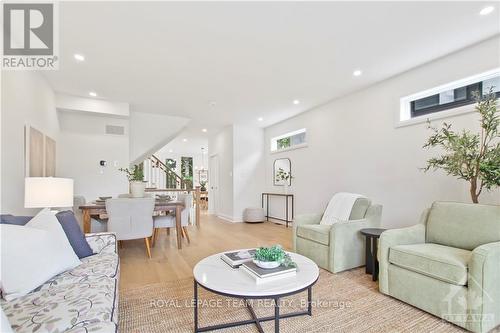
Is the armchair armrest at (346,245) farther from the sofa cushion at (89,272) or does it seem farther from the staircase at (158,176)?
the staircase at (158,176)

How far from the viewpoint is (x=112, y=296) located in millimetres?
1422

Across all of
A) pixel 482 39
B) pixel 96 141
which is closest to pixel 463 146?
pixel 482 39

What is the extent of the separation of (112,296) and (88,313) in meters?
0.24

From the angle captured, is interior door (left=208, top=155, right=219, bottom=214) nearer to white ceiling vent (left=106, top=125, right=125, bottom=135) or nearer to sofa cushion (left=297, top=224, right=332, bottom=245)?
white ceiling vent (left=106, top=125, right=125, bottom=135)

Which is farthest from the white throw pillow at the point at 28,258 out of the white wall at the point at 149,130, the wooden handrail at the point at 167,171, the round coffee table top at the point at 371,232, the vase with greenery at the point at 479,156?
the wooden handrail at the point at 167,171

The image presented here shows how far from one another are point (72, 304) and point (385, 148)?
12.8ft

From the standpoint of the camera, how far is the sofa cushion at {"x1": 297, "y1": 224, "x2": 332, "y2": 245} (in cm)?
289

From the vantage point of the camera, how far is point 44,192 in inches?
92.3

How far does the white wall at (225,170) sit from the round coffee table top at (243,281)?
185 inches

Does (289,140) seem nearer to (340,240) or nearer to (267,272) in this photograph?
(340,240)

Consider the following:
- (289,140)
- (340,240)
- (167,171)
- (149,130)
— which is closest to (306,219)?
(340,240)

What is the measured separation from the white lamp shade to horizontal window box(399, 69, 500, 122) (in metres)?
4.16

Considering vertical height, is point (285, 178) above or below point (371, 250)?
above

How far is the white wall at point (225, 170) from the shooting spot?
21.7 ft
